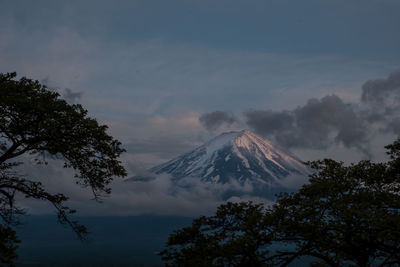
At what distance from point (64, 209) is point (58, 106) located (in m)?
4.34

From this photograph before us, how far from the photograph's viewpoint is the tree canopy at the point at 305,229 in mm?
14898

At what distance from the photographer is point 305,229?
15.2 m

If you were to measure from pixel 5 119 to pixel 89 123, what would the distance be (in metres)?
3.30

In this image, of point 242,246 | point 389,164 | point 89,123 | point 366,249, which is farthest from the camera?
point 389,164

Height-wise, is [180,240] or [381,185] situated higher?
[381,185]

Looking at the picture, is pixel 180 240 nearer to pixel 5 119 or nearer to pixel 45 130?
pixel 45 130

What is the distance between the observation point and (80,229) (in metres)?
16.3

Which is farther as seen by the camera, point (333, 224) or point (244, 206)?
point (244, 206)

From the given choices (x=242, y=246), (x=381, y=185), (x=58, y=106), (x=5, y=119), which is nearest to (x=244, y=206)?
(x=242, y=246)

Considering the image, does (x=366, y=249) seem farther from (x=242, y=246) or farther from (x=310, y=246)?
(x=242, y=246)

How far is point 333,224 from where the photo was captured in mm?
15016

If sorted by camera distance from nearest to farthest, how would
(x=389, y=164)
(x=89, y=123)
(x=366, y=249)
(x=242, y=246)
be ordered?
(x=242, y=246) < (x=89, y=123) < (x=366, y=249) < (x=389, y=164)

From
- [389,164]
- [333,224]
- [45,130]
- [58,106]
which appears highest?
[58,106]

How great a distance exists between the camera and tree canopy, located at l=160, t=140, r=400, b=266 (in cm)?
1490
